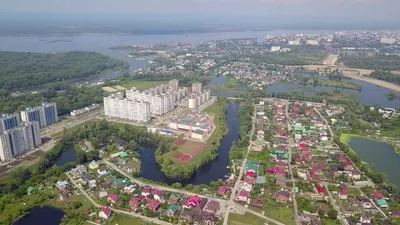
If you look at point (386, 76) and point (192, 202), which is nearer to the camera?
point (192, 202)

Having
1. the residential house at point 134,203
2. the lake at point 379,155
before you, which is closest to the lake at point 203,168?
the residential house at point 134,203

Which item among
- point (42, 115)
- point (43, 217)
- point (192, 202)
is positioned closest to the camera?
point (43, 217)

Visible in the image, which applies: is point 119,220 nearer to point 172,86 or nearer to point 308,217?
point 308,217

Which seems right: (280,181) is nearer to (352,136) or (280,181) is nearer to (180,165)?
(180,165)

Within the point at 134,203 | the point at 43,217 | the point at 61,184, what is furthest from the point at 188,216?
the point at 61,184

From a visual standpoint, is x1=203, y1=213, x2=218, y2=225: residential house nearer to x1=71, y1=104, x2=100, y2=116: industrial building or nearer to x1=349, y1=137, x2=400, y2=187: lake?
x1=349, y1=137, x2=400, y2=187: lake

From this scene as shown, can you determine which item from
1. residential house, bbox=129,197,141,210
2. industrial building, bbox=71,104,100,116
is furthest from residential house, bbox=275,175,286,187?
industrial building, bbox=71,104,100,116
